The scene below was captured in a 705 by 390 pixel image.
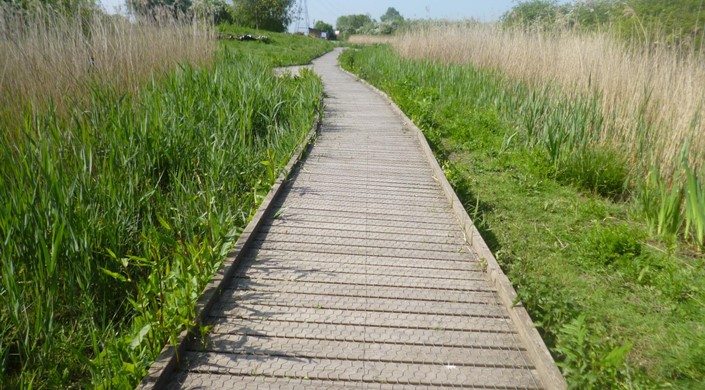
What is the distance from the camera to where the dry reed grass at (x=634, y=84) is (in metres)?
5.27

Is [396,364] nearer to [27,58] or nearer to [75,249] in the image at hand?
[75,249]

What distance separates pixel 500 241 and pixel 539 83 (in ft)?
18.1

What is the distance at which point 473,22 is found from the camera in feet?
53.1

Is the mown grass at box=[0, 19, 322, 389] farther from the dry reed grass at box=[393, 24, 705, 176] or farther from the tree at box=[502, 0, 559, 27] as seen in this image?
the tree at box=[502, 0, 559, 27]

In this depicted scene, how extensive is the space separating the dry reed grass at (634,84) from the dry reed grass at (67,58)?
5.63 meters

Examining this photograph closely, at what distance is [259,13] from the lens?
5119 cm

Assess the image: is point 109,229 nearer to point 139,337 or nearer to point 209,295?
point 209,295

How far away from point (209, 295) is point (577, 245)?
3.11m

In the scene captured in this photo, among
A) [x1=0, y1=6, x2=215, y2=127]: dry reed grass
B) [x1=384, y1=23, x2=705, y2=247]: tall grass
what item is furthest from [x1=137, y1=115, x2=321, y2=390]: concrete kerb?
[x1=384, y1=23, x2=705, y2=247]: tall grass

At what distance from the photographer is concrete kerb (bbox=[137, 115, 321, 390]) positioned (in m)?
2.55

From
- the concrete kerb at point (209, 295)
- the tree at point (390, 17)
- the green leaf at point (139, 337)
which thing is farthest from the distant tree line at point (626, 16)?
the tree at point (390, 17)

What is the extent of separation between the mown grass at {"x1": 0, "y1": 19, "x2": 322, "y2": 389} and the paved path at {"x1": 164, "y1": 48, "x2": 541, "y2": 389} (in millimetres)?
310

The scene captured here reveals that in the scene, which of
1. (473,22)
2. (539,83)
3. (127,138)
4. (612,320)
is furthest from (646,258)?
(473,22)

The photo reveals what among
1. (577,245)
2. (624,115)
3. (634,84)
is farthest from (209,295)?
(634,84)
